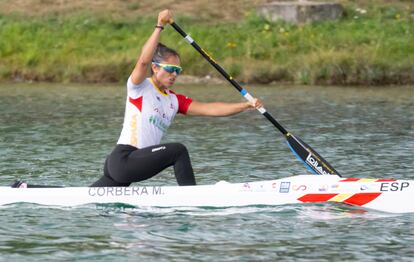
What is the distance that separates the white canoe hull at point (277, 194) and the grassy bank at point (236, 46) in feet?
57.1

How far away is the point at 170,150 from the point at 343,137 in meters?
8.61

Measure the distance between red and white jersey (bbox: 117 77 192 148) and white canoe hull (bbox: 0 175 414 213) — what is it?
2.06ft

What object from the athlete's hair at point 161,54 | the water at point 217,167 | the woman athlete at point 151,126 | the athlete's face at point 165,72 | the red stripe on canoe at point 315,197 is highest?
the athlete's hair at point 161,54

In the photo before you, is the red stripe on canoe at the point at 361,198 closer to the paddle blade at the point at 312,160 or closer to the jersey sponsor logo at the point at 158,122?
the paddle blade at the point at 312,160

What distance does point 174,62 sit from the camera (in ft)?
46.1

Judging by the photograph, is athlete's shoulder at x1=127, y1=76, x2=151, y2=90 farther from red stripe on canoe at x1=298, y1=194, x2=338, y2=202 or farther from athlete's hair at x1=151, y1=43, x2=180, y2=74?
red stripe on canoe at x1=298, y1=194, x2=338, y2=202

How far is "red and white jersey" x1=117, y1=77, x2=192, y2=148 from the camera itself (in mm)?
13982

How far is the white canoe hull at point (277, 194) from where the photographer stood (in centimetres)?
1420

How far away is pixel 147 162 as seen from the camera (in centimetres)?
1395

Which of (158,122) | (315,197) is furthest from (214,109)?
(315,197)

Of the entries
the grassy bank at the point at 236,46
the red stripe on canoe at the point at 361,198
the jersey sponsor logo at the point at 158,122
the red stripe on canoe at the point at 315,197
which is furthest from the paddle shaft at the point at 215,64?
the grassy bank at the point at 236,46

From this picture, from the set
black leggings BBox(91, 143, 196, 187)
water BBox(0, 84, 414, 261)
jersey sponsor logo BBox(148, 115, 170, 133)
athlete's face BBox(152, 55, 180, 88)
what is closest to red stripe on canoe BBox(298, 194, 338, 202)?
water BBox(0, 84, 414, 261)

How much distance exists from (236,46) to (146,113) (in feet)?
67.1

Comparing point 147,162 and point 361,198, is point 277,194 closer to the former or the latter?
point 361,198
